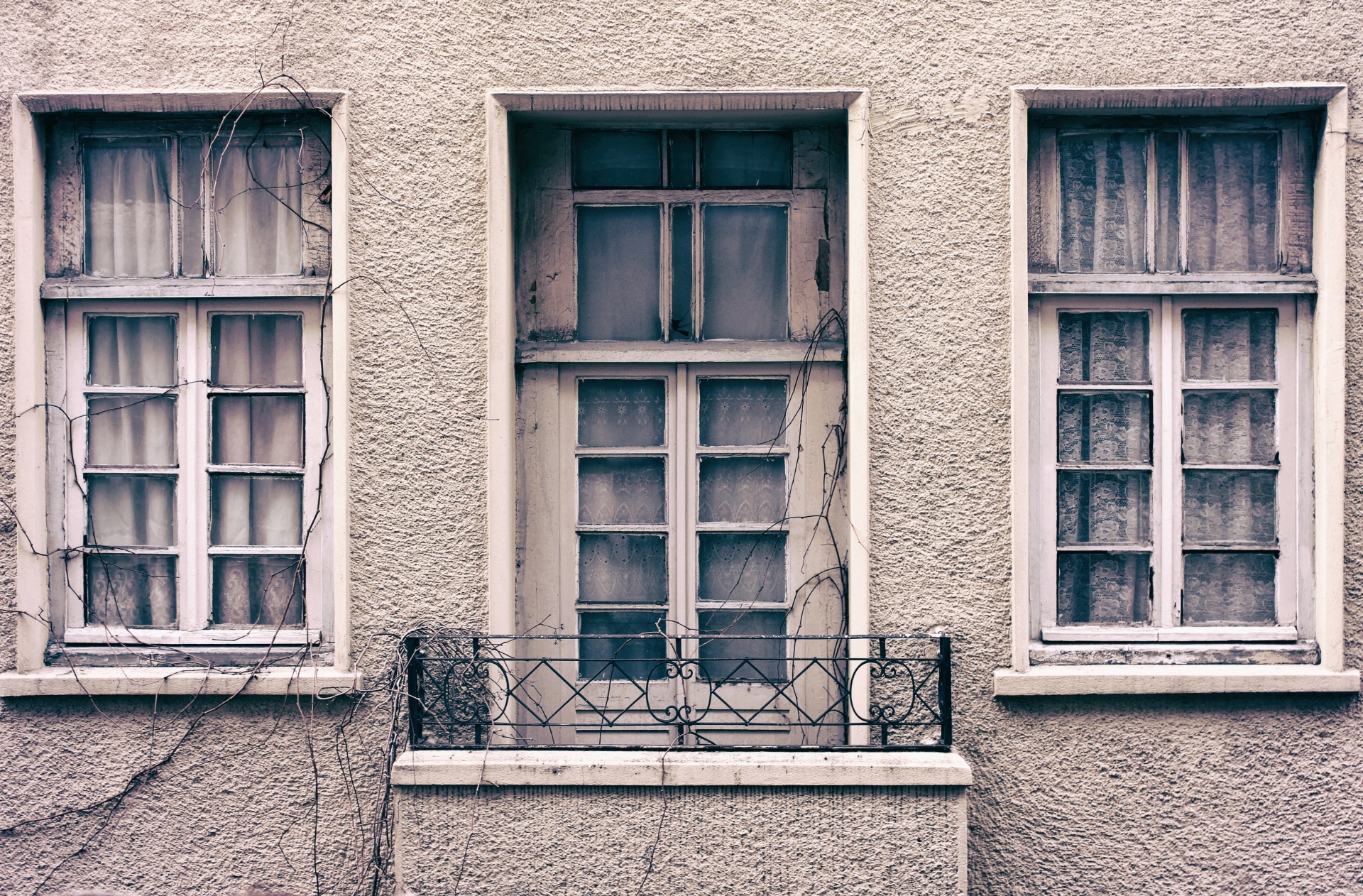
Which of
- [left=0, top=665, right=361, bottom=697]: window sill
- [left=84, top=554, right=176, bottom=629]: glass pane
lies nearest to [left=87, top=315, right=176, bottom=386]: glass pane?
[left=84, top=554, right=176, bottom=629]: glass pane

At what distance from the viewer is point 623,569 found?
3.89 metres

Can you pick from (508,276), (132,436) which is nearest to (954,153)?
(508,276)

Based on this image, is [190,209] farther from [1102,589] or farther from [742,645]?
[1102,589]

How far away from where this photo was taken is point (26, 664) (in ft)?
11.9

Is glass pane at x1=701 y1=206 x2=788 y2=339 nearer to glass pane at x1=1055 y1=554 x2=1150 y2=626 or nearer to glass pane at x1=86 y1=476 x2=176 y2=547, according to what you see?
glass pane at x1=1055 y1=554 x2=1150 y2=626

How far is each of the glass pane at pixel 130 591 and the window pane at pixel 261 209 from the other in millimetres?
1303

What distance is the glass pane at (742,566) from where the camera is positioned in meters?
3.87

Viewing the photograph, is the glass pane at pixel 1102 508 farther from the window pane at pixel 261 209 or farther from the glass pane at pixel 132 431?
the glass pane at pixel 132 431

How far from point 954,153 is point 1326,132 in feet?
4.84

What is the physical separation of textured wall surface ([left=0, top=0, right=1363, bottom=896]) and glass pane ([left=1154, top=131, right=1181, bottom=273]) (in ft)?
0.95

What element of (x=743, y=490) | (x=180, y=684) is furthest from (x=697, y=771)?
(x=180, y=684)

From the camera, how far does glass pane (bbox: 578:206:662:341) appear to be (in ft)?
12.9

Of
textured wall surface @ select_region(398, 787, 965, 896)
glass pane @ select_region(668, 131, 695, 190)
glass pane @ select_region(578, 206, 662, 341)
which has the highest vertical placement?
glass pane @ select_region(668, 131, 695, 190)

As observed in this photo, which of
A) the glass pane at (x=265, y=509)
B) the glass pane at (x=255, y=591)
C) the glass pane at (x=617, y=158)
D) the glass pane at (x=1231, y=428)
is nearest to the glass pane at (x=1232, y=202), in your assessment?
the glass pane at (x=1231, y=428)
